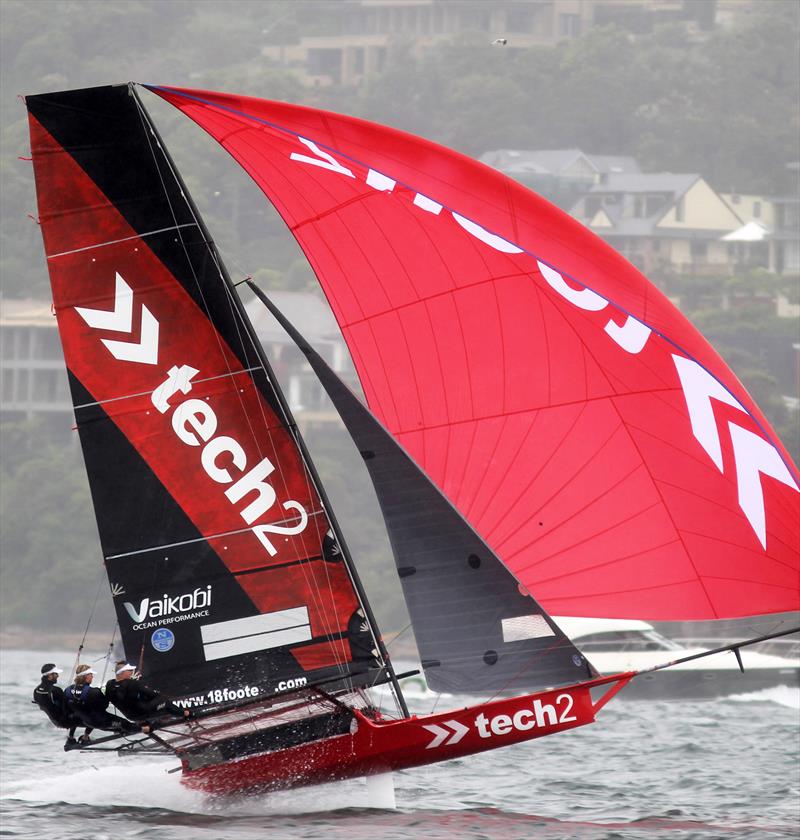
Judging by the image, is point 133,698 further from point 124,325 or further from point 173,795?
point 124,325

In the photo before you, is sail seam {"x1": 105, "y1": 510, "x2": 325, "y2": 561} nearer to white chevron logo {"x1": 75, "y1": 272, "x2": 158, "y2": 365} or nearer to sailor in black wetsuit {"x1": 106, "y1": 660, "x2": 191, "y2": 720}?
sailor in black wetsuit {"x1": 106, "y1": 660, "x2": 191, "y2": 720}

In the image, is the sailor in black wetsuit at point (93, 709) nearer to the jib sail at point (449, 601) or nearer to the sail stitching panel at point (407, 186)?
the jib sail at point (449, 601)

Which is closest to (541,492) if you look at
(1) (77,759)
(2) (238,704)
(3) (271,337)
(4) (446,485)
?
(4) (446,485)

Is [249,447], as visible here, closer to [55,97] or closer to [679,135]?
[55,97]

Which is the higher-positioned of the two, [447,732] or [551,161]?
[551,161]

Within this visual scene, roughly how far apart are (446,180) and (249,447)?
5.86ft

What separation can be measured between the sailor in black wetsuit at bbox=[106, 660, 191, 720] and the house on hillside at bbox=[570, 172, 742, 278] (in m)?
50.8

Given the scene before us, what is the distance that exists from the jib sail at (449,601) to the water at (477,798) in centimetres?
84

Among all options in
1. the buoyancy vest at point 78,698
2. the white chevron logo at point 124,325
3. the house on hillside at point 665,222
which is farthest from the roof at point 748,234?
the buoyancy vest at point 78,698

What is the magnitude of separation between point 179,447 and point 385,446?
3.63 ft

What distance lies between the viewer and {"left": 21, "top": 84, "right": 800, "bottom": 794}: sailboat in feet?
27.6

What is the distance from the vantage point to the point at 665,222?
60.7 m

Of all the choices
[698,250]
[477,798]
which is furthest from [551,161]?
[477,798]

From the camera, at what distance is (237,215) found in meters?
62.3
